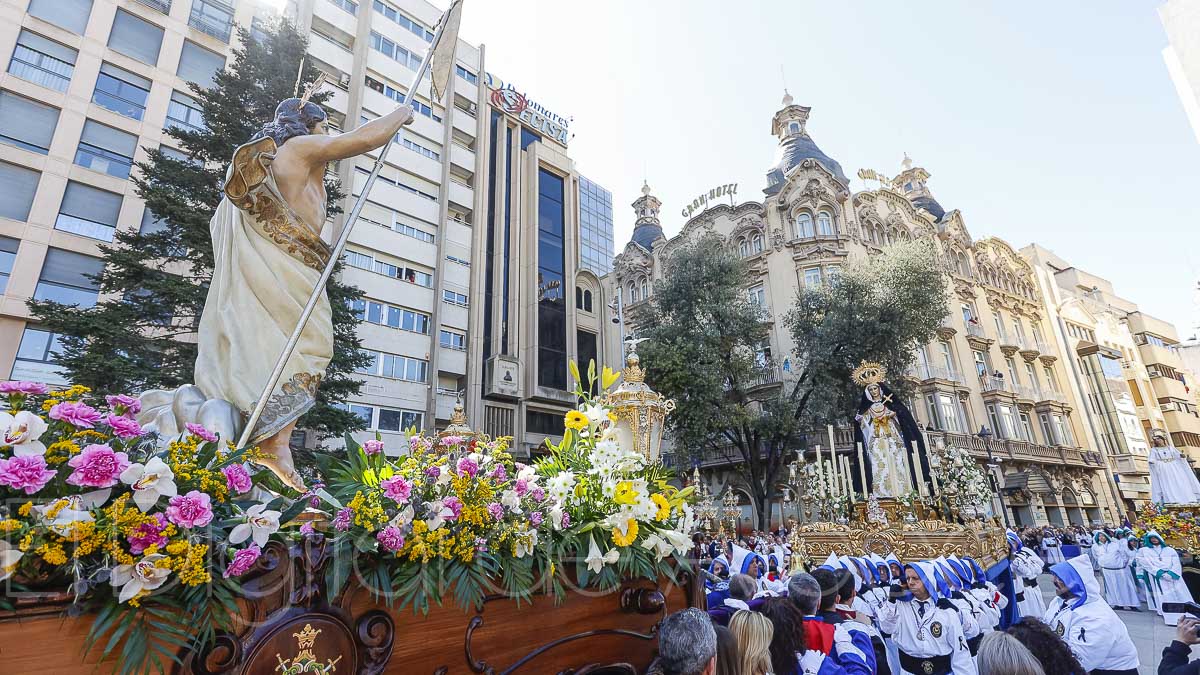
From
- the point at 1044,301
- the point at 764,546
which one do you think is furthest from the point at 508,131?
the point at 1044,301

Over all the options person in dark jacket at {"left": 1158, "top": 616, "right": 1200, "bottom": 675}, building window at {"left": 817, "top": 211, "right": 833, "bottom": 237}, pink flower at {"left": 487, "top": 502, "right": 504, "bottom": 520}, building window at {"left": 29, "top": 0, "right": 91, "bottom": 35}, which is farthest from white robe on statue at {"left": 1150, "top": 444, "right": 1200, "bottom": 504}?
building window at {"left": 29, "top": 0, "right": 91, "bottom": 35}

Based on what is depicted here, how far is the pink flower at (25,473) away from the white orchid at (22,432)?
0.04 metres

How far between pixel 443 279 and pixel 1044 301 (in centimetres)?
4441

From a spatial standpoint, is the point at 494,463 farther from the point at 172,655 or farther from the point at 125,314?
the point at 125,314

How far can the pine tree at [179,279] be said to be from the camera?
12.6 metres

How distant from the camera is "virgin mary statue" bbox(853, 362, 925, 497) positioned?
10.7 m

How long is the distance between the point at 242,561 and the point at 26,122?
26.8 metres

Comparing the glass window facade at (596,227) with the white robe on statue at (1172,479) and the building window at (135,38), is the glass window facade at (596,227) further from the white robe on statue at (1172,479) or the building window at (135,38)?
the white robe on statue at (1172,479)

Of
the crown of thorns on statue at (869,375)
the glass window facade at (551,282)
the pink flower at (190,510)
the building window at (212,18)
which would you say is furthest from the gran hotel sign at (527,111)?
the pink flower at (190,510)

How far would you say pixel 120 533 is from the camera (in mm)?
1544

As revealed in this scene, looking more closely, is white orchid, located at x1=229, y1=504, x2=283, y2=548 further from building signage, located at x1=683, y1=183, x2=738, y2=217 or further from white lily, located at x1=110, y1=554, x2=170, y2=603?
building signage, located at x1=683, y1=183, x2=738, y2=217

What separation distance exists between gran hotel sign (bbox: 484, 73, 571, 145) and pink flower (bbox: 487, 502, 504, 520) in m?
35.2

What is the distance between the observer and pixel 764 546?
532 inches

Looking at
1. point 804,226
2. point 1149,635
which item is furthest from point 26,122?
point 1149,635
